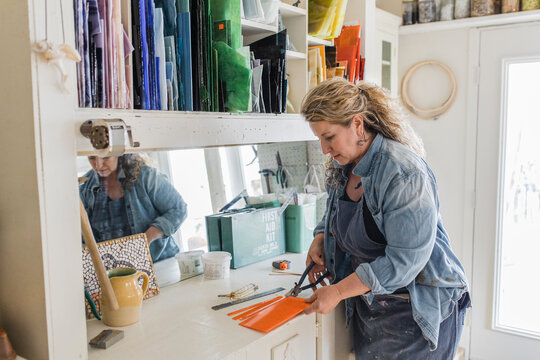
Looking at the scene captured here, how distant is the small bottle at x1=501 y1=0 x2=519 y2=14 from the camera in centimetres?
279

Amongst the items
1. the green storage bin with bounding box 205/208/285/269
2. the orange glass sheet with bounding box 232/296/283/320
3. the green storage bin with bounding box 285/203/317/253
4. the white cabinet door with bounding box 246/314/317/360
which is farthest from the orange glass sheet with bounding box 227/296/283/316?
the green storage bin with bounding box 285/203/317/253

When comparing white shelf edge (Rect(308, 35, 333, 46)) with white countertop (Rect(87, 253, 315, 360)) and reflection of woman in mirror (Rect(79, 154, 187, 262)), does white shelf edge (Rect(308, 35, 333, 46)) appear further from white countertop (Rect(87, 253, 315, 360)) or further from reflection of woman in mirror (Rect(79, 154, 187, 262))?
white countertop (Rect(87, 253, 315, 360))

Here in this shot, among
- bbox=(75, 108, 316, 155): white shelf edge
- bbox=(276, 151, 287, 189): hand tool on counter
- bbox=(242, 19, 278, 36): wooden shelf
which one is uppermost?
bbox=(242, 19, 278, 36): wooden shelf

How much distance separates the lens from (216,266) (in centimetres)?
188

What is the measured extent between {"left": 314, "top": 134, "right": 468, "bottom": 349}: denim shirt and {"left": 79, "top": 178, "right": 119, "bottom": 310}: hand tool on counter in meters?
0.72

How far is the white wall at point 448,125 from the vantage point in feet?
10.2

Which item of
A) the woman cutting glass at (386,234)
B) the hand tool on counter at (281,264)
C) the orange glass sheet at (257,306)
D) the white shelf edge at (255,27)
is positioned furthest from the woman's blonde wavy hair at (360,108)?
the hand tool on counter at (281,264)

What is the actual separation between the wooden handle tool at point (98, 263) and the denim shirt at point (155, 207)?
37 cm

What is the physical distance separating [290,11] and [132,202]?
961 millimetres

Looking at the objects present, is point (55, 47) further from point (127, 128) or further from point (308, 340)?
point (308, 340)

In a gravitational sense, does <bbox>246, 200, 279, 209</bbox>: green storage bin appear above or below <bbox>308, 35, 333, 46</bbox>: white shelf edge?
below

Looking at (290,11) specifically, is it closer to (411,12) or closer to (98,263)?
(98,263)

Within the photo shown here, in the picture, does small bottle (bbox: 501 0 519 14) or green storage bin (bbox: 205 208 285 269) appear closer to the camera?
green storage bin (bbox: 205 208 285 269)

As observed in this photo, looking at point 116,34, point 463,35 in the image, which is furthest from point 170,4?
point 463,35
